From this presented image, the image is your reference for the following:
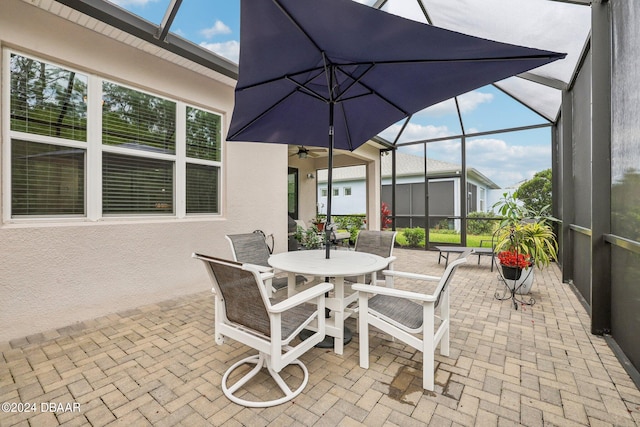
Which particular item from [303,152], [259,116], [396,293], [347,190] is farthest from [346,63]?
[347,190]

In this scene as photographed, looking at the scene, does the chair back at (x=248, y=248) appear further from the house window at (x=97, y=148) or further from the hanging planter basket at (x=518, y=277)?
the hanging planter basket at (x=518, y=277)

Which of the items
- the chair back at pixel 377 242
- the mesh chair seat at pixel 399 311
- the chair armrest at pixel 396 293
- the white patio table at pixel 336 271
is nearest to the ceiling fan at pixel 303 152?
the chair back at pixel 377 242

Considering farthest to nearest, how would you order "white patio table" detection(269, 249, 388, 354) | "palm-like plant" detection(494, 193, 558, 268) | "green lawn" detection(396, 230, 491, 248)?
"green lawn" detection(396, 230, 491, 248), "palm-like plant" detection(494, 193, 558, 268), "white patio table" detection(269, 249, 388, 354)

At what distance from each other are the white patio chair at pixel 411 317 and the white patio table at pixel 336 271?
0.21m

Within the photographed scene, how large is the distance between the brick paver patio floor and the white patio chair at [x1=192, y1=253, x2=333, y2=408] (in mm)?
92

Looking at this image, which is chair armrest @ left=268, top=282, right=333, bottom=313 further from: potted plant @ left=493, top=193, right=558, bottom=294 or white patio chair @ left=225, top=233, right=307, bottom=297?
potted plant @ left=493, top=193, right=558, bottom=294

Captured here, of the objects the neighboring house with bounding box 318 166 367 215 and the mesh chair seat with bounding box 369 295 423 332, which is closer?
Result: the mesh chair seat with bounding box 369 295 423 332

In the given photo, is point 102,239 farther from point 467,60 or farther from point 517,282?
point 517,282

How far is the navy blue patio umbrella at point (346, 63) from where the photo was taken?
1929mm

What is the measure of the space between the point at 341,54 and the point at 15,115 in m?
3.20

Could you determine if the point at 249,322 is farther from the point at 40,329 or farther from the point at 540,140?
the point at 540,140

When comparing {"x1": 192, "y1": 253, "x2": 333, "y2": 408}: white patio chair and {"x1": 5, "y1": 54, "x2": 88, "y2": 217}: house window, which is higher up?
{"x1": 5, "y1": 54, "x2": 88, "y2": 217}: house window

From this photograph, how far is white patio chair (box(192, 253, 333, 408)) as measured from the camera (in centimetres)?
173

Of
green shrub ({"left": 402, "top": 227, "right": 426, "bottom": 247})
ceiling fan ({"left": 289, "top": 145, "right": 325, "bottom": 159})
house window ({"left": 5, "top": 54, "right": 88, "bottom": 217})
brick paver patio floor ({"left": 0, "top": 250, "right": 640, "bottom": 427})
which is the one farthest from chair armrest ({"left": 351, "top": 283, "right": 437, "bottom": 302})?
green shrub ({"left": 402, "top": 227, "right": 426, "bottom": 247})
